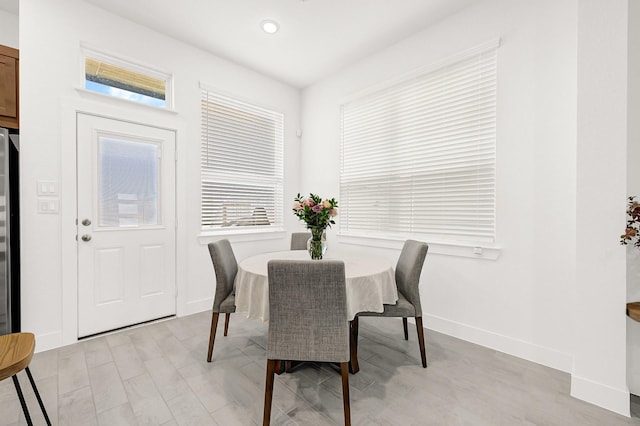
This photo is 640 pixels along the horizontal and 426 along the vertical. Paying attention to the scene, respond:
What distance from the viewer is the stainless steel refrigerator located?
86.5 inches

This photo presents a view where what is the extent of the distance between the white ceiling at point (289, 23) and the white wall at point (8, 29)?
7 cm

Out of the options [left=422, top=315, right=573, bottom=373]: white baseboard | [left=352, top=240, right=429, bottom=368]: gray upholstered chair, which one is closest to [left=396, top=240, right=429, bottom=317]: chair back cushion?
[left=352, top=240, right=429, bottom=368]: gray upholstered chair

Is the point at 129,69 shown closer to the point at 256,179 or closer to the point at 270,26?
the point at 270,26

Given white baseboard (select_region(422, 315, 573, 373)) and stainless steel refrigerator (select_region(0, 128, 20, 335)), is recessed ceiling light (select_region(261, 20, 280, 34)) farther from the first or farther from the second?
white baseboard (select_region(422, 315, 573, 373))

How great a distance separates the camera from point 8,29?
281 cm

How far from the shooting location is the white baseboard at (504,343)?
2.19 m

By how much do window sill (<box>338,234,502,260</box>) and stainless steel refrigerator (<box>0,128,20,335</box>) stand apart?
Answer: 3.23 meters

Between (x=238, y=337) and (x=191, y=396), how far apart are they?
862mm

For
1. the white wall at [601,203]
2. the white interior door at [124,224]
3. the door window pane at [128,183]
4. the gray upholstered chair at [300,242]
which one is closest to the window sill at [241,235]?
the white interior door at [124,224]

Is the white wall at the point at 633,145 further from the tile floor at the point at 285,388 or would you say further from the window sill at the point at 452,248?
the window sill at the point at 452,248

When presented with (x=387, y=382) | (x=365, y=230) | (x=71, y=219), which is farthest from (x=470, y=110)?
(x=71, y=219)

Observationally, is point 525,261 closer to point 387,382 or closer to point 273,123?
point 387,382

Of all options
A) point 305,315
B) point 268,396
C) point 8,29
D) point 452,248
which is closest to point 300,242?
point 452,248

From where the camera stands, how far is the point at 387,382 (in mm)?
2002
